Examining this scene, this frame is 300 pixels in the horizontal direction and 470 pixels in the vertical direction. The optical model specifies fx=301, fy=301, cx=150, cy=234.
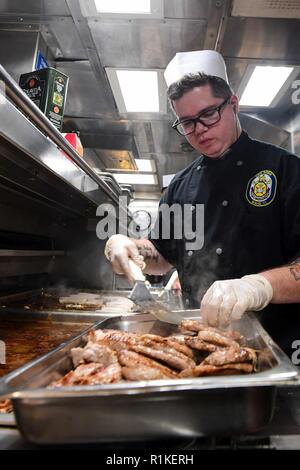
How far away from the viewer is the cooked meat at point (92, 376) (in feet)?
2.86

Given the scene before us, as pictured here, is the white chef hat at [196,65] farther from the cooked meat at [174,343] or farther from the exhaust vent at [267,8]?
the cooked meat at [174,343]

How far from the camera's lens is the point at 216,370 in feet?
3.06

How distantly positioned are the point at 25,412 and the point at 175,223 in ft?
6.76

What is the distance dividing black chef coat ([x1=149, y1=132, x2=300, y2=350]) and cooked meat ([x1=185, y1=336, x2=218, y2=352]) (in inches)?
35.7

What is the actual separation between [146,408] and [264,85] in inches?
141

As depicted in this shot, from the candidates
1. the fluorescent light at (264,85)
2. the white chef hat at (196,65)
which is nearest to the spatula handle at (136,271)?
the white chef hat at (196,65)

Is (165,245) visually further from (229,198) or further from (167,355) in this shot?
(167,355)

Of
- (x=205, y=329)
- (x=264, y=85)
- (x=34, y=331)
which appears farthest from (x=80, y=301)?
(x=264, y=85)

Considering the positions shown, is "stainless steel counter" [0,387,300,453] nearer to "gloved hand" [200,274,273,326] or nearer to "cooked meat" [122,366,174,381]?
"cooked meat" [122,366,174,381]

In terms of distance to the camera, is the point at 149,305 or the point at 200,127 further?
the point at 200,127

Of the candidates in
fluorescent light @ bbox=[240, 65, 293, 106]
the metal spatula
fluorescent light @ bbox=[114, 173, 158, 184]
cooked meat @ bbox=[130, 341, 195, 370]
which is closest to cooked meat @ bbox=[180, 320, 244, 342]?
the metal spatula

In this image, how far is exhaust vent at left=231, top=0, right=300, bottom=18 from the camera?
220 cm

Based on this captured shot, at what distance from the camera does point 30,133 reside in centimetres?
145
